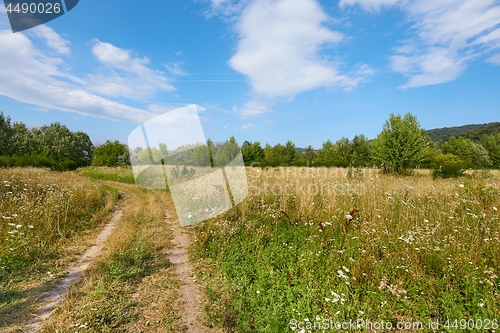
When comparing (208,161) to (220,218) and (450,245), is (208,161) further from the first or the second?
(450,245)

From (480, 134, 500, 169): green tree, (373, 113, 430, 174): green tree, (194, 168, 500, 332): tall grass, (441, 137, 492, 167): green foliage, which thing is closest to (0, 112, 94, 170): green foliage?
(194, 168, 500, 332): tall grass

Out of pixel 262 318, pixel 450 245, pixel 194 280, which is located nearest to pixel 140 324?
pixel 194 280

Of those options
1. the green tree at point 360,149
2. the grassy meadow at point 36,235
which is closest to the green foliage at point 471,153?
the green tree at point 360,149

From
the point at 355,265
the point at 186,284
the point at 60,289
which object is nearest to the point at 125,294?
the point at 186,284

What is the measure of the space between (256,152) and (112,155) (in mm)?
30599

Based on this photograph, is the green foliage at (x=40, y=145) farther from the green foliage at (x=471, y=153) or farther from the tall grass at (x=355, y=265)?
the green foliage at (x=471, y=153)

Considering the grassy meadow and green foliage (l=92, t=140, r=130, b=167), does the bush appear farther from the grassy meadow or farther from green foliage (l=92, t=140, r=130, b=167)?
green foliage (l=92, t=140, r=130, b=167)

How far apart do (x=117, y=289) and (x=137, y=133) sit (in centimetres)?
451

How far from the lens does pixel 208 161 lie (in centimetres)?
927

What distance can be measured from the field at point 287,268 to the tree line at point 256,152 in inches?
133

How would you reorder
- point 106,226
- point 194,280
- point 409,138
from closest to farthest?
point 194,280
point 106,226
point 409,138

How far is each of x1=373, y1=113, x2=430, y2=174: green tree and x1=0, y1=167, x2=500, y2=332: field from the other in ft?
56.9

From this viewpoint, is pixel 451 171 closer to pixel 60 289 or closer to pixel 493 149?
pixel 60 289

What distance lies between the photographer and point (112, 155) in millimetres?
42250
